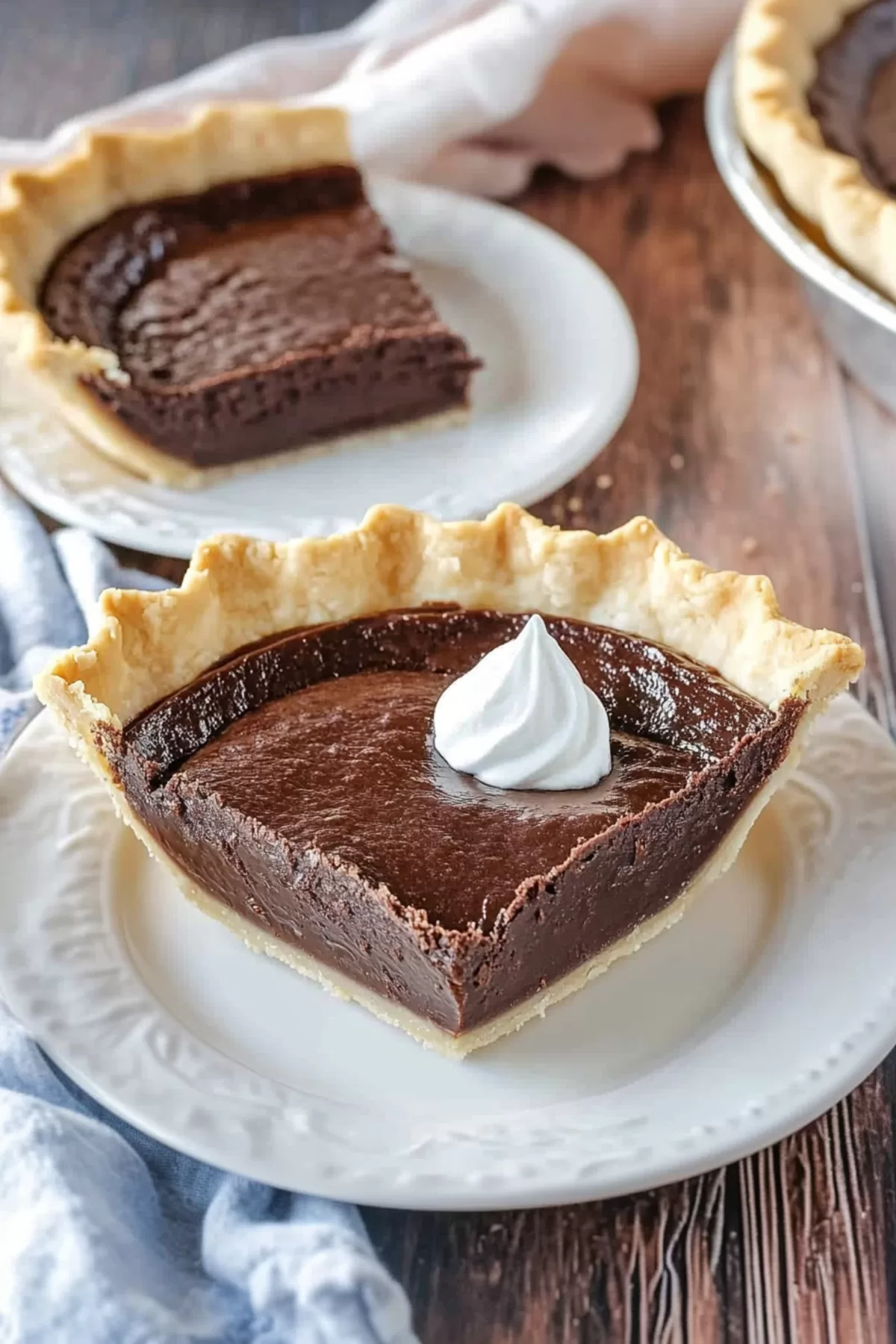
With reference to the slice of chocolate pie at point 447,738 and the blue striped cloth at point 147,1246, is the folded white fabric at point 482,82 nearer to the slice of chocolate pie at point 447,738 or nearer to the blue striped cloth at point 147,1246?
the slice of chocolate pie at point 447,738

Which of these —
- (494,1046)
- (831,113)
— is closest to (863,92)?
(831,113)

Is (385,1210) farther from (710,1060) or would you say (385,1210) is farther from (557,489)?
(557,489)

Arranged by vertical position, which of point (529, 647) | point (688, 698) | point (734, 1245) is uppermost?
point (529, 647)

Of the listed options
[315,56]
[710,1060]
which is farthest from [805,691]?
[315,56]

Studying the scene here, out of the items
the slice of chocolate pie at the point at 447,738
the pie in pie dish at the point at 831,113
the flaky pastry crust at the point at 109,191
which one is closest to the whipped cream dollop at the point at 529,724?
the slice of chocolate pie at the point at 447,738

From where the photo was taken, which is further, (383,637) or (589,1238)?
(383,637)

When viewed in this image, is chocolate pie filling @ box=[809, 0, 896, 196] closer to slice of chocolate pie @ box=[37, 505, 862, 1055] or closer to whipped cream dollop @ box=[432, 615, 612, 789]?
slice of chocolate pie @ box=[37, 505, 862, 1055]

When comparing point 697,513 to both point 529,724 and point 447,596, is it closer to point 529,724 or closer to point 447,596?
point 447,596
